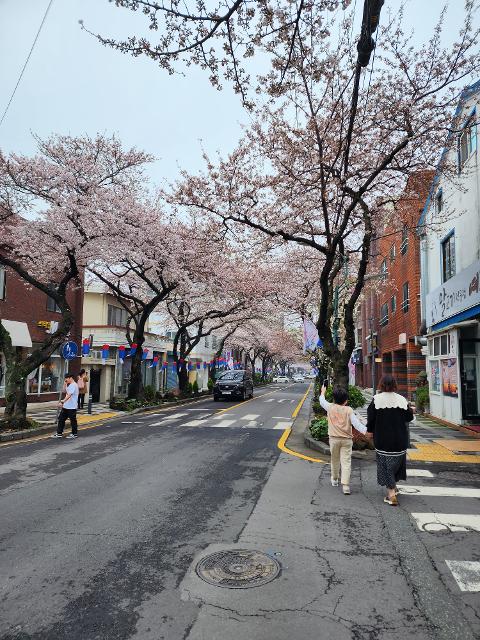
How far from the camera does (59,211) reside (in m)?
16.5

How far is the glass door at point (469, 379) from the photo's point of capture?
1452 cm

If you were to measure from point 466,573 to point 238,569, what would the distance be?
208 cm

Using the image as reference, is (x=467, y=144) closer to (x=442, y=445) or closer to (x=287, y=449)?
(x=442, y=445)

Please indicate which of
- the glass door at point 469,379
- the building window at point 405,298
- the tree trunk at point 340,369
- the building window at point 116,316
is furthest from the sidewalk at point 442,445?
the building window at point 116,316

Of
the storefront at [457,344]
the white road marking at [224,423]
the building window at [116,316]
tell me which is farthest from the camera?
the building window at [116,316]

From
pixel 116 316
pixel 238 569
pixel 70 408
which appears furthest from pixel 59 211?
pixel 116 316

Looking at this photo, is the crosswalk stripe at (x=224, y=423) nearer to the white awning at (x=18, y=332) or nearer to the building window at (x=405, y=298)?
the white awning at (x=18, y=332)

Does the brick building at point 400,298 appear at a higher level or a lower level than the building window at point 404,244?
lower

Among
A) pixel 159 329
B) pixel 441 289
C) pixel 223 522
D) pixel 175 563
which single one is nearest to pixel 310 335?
pixel 441 289

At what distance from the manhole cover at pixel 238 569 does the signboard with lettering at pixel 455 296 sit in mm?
9019

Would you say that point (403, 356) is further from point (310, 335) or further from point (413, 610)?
point (413, 610)

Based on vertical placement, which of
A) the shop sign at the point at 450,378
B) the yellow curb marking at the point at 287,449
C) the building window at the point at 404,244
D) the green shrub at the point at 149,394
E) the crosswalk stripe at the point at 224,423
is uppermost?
the building window at the point at 404,244

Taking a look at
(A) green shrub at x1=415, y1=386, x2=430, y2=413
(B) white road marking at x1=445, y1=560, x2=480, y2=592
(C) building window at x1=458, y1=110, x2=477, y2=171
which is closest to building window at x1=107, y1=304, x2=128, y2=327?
(A) green shrub at x1=415, y1=386, x2=430, y2=413

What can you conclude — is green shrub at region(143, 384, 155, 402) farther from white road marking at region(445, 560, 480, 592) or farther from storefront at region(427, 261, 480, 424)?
white road marking at region(445, 560, 480, 592)
